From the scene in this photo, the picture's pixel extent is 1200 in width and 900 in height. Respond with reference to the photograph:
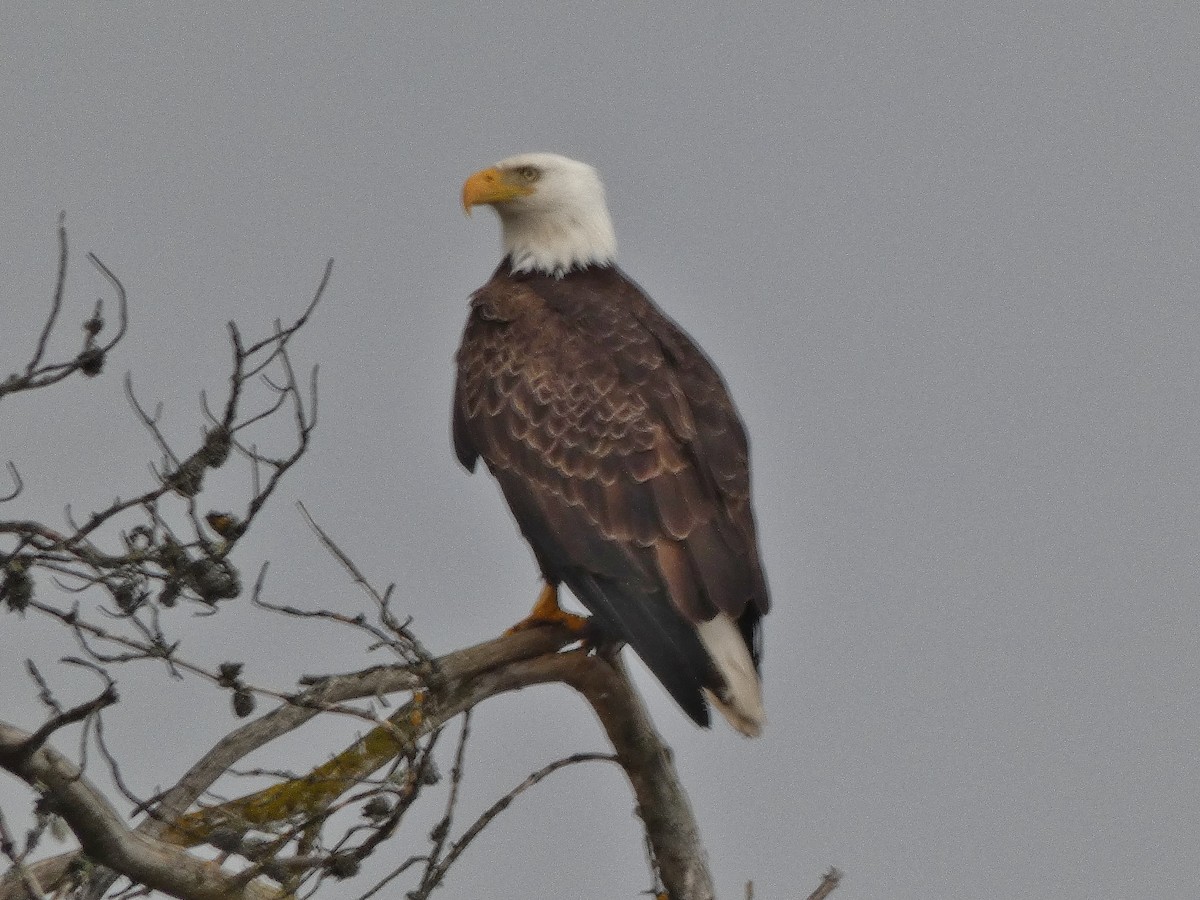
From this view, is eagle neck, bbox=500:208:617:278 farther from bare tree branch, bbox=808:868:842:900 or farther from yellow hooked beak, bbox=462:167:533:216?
bare tree branch, bbox=808:868:842:900

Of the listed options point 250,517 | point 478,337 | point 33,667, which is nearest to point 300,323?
point 250,517

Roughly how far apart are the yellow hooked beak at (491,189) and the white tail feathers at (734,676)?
276cm

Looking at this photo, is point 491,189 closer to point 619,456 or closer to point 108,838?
point 619,456

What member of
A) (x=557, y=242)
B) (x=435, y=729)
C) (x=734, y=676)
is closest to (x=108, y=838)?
(x=435, y=729)

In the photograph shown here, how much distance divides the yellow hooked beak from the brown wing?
0.57m

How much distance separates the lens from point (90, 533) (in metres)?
5.49

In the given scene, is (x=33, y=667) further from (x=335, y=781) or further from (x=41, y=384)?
(x=335, y=781)

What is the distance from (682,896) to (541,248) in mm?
3292

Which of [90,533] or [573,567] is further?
[573,567]

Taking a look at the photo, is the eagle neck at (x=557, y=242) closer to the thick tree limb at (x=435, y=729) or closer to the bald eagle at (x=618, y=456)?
the bald eagle at (x=618, y=456)

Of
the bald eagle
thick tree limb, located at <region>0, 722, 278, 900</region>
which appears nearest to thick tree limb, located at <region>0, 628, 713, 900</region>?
thick tree limb, located at <region>0, 722, 278, 900</region>

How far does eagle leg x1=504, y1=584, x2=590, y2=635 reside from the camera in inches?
313

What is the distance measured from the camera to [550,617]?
26.4ft

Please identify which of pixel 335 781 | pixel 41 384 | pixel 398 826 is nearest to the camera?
pixel 41 384
